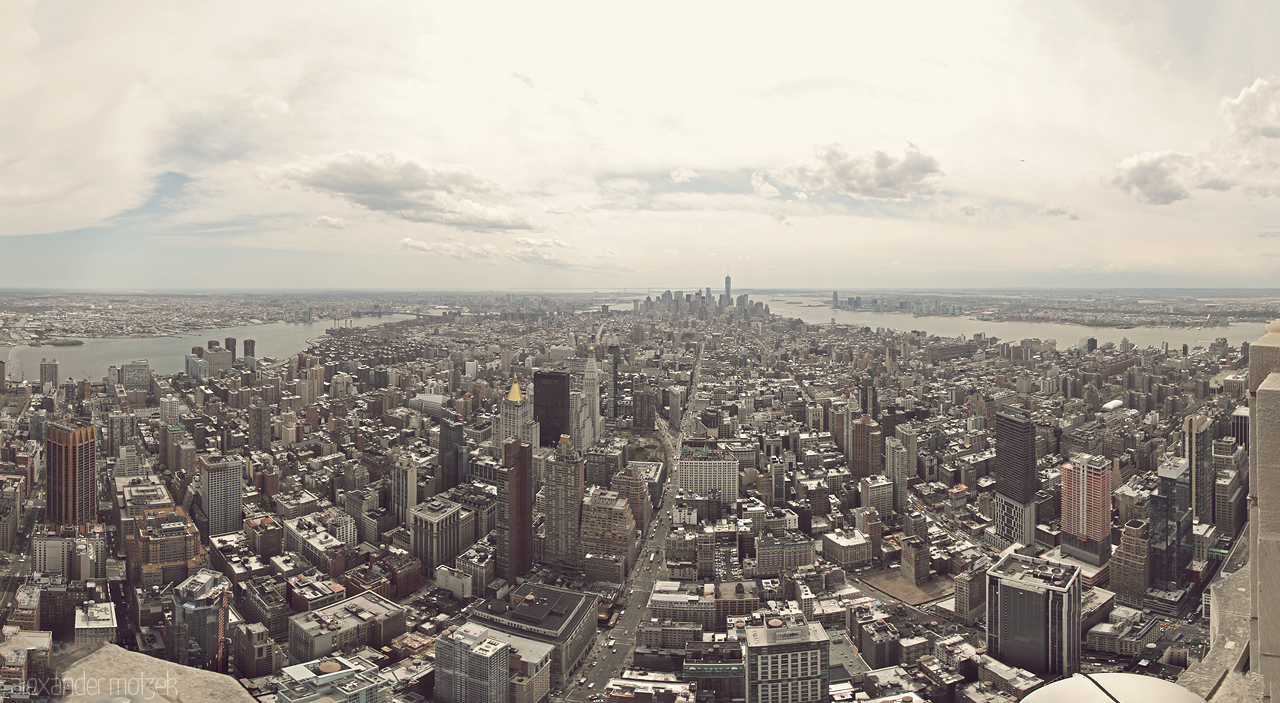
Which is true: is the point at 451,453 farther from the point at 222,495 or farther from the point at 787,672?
the point at 787,672

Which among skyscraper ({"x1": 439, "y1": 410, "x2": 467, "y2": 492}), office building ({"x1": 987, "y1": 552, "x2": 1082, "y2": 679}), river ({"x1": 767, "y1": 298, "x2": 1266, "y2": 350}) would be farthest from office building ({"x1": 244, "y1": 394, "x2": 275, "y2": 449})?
river ({"x1": 767, "y1": 298, "x2": 1266, "y2": 350})

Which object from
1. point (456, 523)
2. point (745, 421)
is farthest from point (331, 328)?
point (456, 523)

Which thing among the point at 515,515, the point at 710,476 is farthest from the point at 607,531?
the point at 710,476

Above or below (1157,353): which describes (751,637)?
below

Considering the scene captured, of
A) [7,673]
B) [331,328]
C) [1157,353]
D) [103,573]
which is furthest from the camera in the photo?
[331,328]

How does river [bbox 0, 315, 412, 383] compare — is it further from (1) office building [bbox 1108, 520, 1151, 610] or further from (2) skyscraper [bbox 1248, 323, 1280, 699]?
(1) office building [bbox 1108, 520, 1151, 610]

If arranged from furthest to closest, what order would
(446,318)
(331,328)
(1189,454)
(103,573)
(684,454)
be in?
1. (446,318)
2. (331,328)
3. (684,454)
4. (1189,454)
5. (103,573)

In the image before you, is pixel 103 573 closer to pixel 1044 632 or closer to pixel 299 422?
pixel 299 422
